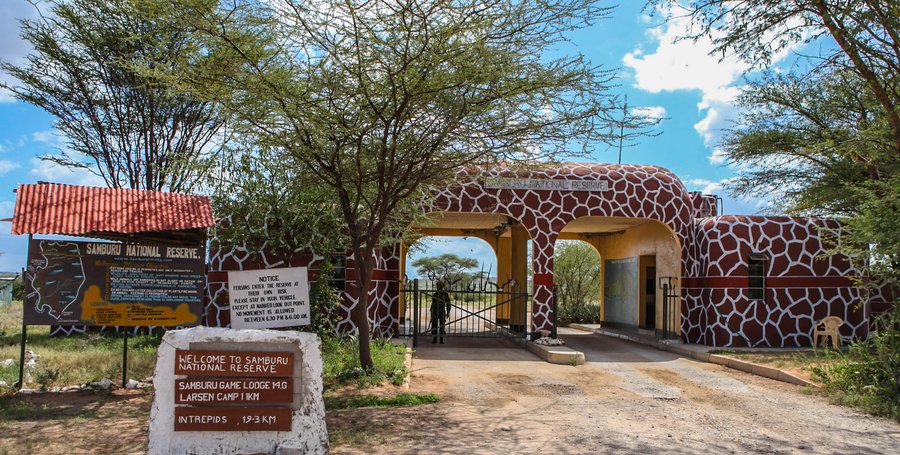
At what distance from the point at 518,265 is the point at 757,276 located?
7125 millimetres

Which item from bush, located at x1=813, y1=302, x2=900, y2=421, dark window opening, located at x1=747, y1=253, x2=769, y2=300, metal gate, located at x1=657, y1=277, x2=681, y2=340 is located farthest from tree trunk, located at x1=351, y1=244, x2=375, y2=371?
dark window opening, located at x1=747, y1=253, x2=769, y2=300

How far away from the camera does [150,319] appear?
976cm

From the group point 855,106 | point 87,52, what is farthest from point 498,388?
point 87,52

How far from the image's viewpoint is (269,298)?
9.41 meters

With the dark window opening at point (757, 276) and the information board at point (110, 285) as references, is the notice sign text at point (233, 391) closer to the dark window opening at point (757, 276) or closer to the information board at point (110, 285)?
the information board at point (110, 285)

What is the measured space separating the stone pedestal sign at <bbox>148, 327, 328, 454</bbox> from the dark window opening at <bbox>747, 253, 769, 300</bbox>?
45.8 feet

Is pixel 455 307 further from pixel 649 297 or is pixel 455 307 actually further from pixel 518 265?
pixel 649 297

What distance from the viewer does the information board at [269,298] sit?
927 cm

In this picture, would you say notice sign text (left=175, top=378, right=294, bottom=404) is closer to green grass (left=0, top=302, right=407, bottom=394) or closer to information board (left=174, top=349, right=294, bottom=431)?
information board (left=174, top=349, right=294, bottom=431)

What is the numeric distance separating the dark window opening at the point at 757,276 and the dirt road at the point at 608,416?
166 inches

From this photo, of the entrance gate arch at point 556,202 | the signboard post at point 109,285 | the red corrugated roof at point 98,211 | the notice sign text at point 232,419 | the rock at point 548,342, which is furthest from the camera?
the entrance gate arch at point 556,202

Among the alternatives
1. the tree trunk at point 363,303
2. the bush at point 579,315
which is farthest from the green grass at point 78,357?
the bush at point 579,315

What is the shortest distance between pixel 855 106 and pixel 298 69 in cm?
1445

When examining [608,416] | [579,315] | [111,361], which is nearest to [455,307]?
[111,361]
